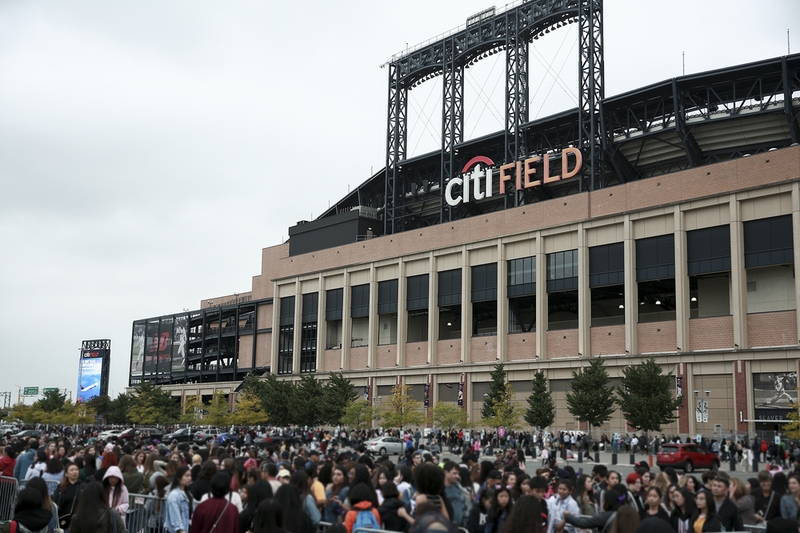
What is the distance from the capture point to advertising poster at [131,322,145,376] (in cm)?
12238

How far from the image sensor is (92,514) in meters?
9.51

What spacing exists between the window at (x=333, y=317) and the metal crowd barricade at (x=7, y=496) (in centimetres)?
6969

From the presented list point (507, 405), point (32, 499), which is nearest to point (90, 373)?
point (507, 405)

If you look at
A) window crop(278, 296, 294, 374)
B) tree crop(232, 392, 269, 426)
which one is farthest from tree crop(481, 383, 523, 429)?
window crop(278, 296, 294, 374)

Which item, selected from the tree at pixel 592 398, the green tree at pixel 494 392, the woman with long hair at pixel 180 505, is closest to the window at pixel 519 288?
the green tree at pixel 494 392

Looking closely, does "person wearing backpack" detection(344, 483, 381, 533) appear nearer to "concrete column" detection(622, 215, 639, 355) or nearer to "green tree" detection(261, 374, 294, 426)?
"concrete column" detection(622, 215, 639, 355)

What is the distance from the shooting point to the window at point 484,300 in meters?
71.1

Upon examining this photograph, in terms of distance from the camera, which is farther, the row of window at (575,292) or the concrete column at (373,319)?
the concrete column at (373,319)

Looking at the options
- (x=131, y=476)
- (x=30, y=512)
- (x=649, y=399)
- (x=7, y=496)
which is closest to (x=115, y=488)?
(x=131, y=476)

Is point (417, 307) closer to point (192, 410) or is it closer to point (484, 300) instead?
point (484, 300)

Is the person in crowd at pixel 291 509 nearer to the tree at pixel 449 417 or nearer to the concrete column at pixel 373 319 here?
the tree at pixel 449 417

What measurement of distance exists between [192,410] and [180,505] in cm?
9456

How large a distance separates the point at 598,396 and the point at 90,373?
348ft

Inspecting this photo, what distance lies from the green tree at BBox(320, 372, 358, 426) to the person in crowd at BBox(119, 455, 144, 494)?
191 ft
